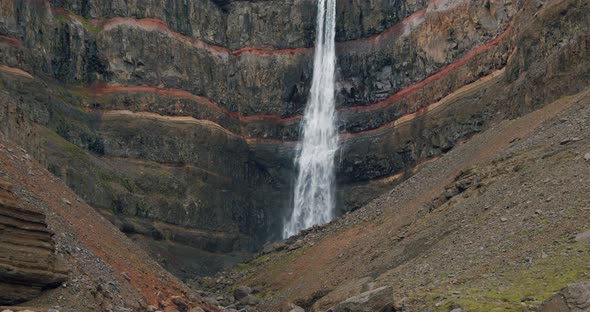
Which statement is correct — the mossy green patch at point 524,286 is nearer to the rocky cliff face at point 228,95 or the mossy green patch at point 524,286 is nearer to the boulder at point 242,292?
the boulder at point 242,292

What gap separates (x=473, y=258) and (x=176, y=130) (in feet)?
159

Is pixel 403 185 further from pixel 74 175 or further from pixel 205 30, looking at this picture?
pixel 205 30

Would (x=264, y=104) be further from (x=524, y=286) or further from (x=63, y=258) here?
(x=524, y=286)

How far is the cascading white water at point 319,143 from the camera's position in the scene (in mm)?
73312

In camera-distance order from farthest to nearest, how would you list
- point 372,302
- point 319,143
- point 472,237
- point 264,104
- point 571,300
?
1. point 264,104
2. point 319,143
3. point 472,237
4. point 372,302
5. point 571,300

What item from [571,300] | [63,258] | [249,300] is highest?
[249,300]

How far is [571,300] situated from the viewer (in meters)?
18.8

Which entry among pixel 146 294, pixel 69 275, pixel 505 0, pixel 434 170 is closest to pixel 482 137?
pixel 434 170

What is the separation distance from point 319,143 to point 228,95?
12.2m

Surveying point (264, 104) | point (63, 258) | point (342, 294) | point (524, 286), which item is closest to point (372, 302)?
point (524, 286)

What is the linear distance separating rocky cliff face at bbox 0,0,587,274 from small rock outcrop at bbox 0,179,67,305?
26.3 metres

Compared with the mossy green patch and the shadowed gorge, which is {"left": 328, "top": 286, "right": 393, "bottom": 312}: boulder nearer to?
the mossy green patch

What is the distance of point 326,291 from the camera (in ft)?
133

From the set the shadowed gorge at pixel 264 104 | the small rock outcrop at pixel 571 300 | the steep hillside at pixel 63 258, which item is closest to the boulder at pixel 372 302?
the small rock outcrop at pixel 571 300
